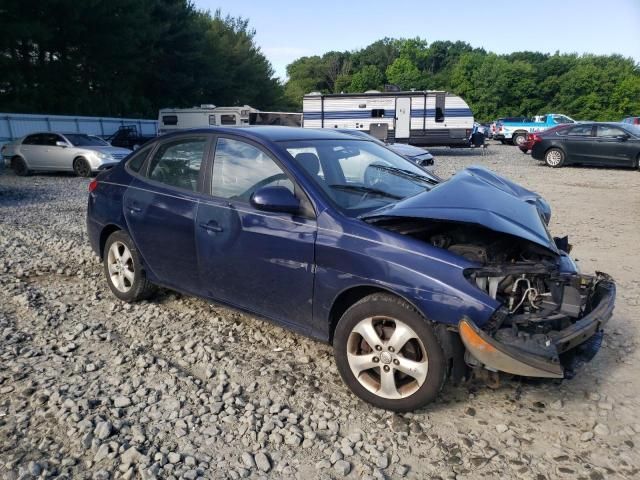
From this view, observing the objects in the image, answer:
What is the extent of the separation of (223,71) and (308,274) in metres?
43.1

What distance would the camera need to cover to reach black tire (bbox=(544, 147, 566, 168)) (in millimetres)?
17383

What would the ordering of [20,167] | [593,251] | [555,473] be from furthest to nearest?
[20,167], [593,251], [555,473]

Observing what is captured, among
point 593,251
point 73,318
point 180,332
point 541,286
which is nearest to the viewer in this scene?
point 541,286

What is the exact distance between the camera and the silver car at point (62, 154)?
15180 millimetres

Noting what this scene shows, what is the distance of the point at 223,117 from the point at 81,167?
37.0ft

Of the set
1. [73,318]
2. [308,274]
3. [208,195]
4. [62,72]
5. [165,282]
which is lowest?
[73,318]

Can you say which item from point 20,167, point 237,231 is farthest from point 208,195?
point 20,167

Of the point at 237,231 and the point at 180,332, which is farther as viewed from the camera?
the point at 180,332

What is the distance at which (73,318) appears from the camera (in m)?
4.48

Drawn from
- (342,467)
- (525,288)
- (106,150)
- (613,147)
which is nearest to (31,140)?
(106,150)

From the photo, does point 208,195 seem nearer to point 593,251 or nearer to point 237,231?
point 237,231

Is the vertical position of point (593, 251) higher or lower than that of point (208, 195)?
lower

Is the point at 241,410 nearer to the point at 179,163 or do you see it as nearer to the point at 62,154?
the point at 179,163

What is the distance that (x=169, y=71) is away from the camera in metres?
37.8
